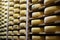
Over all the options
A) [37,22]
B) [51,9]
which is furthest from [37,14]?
[51,9]

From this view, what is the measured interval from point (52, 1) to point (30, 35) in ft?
3.04

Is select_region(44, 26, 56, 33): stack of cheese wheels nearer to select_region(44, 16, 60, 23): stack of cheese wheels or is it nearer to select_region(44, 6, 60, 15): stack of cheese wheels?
select_region(44, 16, 60, 23): stack of cheese wheels

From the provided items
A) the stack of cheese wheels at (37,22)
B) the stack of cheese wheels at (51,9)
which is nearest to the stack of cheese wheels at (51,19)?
the stack of cheese wheels at (51,9)

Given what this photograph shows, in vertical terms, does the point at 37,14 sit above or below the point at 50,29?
above

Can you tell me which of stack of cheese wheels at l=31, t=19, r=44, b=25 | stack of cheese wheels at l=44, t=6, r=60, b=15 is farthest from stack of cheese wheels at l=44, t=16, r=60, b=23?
stack of cheese wheels at l=31, t=19, r=44, b=25

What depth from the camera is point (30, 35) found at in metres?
2.84

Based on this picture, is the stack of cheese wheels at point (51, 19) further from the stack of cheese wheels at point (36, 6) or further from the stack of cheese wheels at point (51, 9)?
the stack of cheese wheels at point (36, 6)

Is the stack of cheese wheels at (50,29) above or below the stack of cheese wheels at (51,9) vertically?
below

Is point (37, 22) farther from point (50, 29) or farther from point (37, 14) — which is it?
point (50, 29)

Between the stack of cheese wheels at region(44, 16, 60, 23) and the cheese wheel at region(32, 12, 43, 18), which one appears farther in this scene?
the cheese wheel at region(32, 12, 43, 18)

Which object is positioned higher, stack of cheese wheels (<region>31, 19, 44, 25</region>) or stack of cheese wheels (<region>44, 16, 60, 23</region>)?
stack of cheese wheels (<region>44, 16, 60, 23</region>)

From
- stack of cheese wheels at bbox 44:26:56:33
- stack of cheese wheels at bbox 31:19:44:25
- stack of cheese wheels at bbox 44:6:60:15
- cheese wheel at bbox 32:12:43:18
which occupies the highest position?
stack of cheese wheels at bbox 44:6:60:15

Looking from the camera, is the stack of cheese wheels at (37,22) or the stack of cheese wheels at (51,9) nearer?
the stack of cheese wheels at (51,9)

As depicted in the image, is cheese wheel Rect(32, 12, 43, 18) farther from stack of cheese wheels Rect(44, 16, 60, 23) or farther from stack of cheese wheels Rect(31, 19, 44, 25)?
stack of cheese wheels Rect(44, 16, 60, 23)
